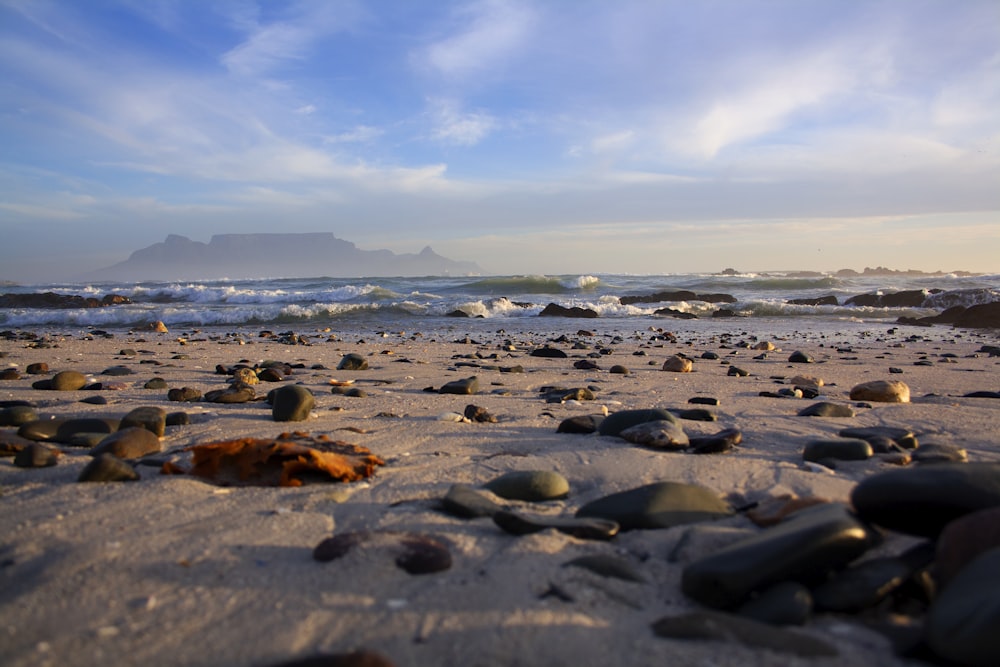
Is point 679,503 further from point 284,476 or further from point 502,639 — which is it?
point 284,476

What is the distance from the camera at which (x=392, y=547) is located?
1713 millimetres

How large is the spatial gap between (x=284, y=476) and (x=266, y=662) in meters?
1.15

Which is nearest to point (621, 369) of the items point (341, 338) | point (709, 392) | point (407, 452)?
point (709, 392)

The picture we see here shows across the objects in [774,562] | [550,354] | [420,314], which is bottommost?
[420,314]

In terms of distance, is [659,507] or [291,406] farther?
[291,406]

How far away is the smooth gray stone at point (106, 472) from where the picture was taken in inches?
91.5

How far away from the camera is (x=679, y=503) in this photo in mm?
2002

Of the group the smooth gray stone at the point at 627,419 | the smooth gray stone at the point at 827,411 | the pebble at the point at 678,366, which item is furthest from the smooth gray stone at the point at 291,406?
the pebble at the point at 678,366

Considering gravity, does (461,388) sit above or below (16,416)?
below

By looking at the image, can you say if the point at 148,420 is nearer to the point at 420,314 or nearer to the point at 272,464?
the point at 272,464

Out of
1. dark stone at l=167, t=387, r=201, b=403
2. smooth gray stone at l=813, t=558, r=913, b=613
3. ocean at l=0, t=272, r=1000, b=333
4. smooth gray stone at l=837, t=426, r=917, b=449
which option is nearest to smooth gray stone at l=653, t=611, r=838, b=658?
smooth gray stone at l=813, t=558, r=913, b=613

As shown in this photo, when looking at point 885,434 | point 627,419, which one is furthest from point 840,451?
point 627,419

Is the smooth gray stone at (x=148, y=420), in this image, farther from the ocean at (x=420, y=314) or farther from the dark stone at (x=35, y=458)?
the ocean at (x=420, y=314)

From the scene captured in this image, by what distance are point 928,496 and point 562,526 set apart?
0.92m
